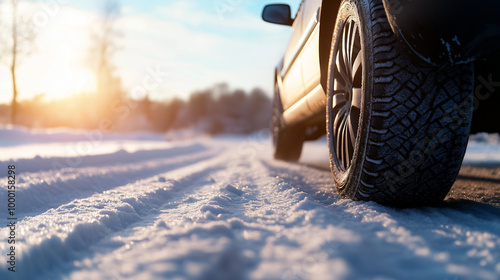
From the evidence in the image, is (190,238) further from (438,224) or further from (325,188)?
(325,188)

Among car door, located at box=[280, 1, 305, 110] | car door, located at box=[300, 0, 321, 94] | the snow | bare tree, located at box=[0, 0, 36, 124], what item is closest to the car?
the snow

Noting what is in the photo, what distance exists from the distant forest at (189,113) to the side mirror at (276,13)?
36.6 metres

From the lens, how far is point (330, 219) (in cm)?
132

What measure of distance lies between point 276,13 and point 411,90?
254cm

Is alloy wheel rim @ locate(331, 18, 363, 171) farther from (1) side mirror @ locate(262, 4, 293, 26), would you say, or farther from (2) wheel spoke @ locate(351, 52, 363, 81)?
(1) side mirror @ locate(262, 4, 293, 26)

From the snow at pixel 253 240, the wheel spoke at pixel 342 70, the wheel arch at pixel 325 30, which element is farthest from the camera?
the wheel arch at pixel 325 30

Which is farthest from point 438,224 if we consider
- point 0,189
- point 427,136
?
point 0,189

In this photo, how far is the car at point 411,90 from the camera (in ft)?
4.03

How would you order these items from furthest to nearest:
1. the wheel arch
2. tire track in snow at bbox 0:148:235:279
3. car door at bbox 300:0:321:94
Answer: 1. car door at bbox 300:0:321:94
2. the wheel arch
3. tire track in snow at bbox 0:148:235:279

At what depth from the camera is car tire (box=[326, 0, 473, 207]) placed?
4.65 ft

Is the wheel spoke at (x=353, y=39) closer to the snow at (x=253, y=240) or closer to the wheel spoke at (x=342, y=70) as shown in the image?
the wheel spoke at (x=342, y=70)

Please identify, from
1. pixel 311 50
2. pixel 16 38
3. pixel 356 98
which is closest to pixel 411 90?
pixel 356 98

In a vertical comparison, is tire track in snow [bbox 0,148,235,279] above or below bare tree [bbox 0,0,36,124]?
below

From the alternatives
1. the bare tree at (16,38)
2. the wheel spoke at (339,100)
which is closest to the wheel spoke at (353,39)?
the wheel spoke at (339,100)
